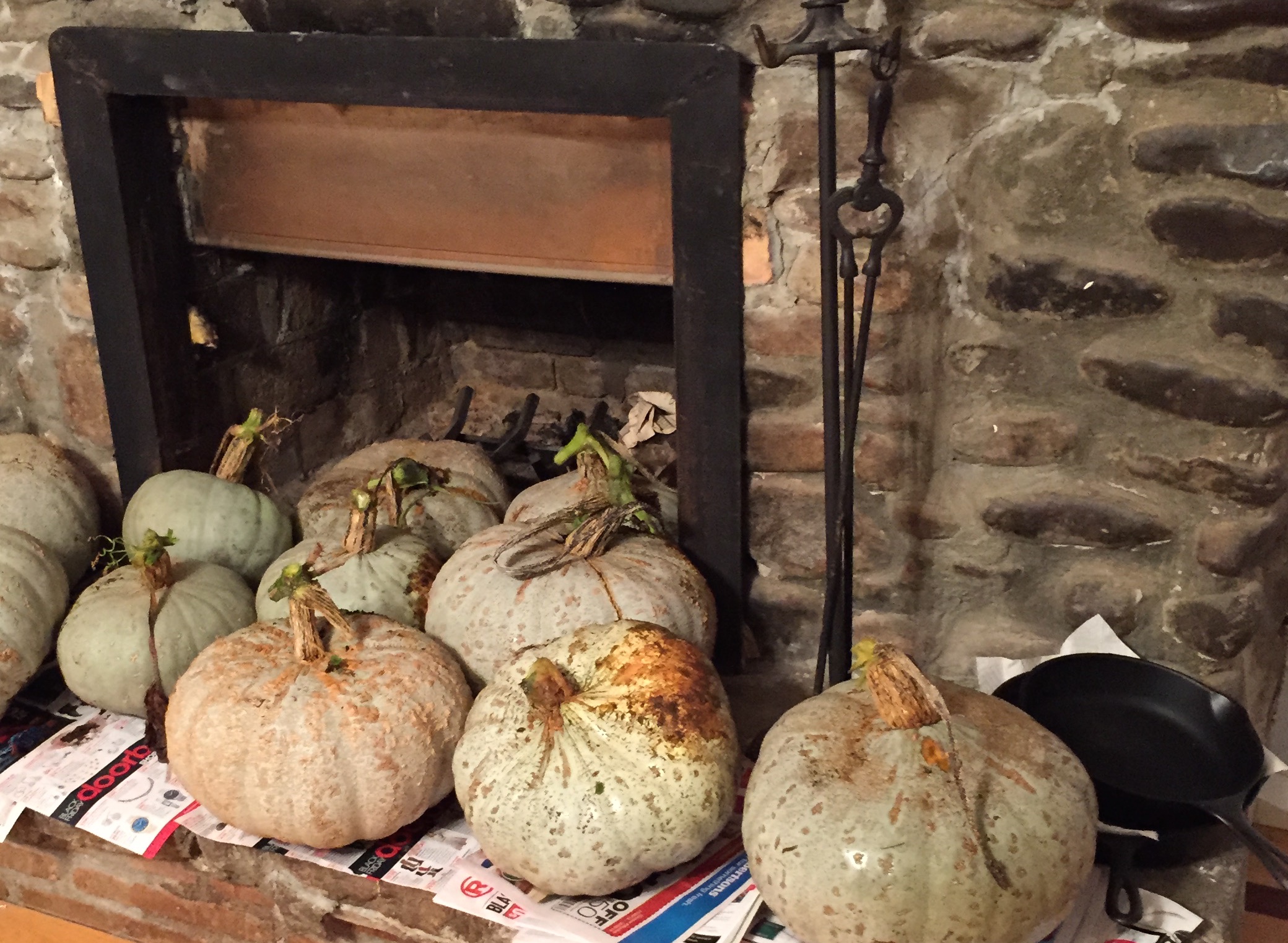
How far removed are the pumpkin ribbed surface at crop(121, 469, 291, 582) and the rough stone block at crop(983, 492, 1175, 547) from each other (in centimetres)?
113

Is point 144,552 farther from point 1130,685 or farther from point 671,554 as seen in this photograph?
point 1130,685

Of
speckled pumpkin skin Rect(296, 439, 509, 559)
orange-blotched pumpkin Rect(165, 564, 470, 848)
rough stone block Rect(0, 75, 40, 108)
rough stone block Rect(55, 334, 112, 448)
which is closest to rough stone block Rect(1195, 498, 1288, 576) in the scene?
orange-blotched pumpkin Rect(165, 564, 470, 848)

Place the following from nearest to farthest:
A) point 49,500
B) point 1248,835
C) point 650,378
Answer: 1. point 1248,835
2. point 49,500
3. point 650,378

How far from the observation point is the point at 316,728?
147 cm

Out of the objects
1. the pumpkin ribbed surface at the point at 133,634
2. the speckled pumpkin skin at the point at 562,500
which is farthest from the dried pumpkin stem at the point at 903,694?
the pumpkin ribbed surface at the point at 133,634

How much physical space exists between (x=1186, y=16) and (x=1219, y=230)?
238 millimetres

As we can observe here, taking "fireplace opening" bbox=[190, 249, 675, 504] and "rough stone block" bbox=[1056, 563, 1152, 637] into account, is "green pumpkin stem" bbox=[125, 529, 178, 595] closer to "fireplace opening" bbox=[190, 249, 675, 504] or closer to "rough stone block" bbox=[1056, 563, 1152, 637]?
"fireplace opening" bbox=[190, 249, 675, 504]

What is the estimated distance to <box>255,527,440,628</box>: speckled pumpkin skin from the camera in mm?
1751

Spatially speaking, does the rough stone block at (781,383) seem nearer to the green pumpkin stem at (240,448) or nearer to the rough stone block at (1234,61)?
the rough stone block at (1234,61)

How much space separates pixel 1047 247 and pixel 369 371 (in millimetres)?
1493

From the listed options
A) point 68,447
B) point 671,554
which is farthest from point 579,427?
point 68,447

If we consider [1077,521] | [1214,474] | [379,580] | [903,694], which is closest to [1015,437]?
[1077,521]

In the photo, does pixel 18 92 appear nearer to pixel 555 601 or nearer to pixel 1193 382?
pixel 555 601

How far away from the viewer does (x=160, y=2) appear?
1780 millimetres
